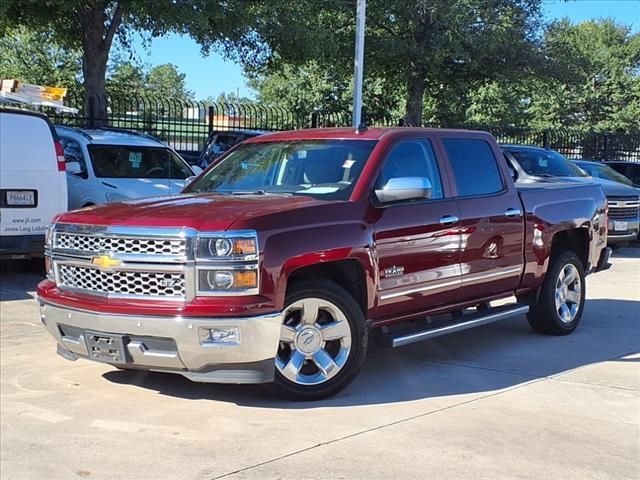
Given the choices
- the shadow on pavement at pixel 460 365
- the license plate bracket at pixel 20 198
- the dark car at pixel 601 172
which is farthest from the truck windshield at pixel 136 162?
the dark car at pixel 601 172

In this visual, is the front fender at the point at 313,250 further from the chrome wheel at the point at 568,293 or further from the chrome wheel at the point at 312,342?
the chrome wheel at the point at 568,293

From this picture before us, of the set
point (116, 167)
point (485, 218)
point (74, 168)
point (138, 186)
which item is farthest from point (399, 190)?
point (116, 167)

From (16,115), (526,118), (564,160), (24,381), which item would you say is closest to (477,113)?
(526,118)

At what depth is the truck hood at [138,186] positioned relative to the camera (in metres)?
11.5

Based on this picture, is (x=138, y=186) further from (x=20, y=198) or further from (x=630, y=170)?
(x=630, y=170)

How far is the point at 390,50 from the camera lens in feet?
79.4

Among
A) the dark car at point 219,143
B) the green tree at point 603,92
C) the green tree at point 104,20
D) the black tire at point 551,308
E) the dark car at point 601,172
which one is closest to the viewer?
the black tire at point 551,308

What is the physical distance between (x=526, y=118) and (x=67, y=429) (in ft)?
164

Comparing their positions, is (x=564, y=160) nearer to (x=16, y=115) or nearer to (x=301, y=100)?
(x=16, y=115)

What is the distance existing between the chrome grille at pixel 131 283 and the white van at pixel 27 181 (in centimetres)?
442

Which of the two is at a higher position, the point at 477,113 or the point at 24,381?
the point at 477,113

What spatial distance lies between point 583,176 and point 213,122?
1095 centimetres

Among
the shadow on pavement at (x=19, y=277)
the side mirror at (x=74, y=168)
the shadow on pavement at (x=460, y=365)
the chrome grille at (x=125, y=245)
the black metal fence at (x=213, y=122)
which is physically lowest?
the shadow on pavement at (x=460, y=365)

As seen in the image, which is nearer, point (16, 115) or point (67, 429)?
point (67, 429)
